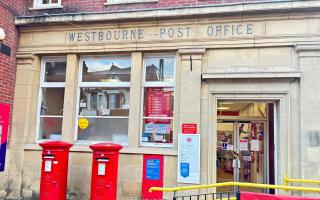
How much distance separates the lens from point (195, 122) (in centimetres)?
724

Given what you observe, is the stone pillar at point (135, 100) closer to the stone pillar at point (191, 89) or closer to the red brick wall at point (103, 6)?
the stone pillar at point (191, 89)

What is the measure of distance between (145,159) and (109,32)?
133 inches

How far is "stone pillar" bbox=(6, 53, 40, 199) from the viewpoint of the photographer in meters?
8.08

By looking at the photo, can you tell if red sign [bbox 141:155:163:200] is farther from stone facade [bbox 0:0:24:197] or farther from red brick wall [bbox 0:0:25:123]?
red brick wall [bbox 0:0:25:123]

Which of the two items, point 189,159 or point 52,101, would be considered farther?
point 52,101

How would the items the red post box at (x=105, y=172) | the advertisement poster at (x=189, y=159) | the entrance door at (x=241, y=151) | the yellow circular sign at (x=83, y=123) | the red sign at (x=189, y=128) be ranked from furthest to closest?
the entrance door at (x=241, y=151)
the yellow circular sign at (x=83, y=123)
the red sign at (x=189, y=128)
the advertisement poster at (x=189, y=159)
the red post box at (x=105, y=172)

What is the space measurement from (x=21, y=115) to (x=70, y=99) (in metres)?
1.44

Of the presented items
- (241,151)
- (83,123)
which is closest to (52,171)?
(83,123)

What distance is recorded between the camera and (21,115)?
8.29 m

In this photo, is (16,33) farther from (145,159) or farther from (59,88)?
(145,159)

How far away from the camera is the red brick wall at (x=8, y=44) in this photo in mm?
7957

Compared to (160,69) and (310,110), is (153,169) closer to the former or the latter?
(160,69)

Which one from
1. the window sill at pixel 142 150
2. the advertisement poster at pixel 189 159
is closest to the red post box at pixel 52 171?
the window sill at pixel 142 150

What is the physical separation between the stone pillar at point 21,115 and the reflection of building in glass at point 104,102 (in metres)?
1.40
